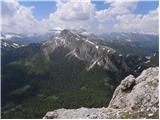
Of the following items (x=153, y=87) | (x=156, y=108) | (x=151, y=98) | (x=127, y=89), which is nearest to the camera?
(x=156, y=108)

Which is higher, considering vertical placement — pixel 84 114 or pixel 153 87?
pixel 153 87

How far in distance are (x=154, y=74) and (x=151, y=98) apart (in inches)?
380

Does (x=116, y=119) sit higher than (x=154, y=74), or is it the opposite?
A: (x=154, y=74)

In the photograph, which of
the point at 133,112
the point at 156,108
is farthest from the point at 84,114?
the point at 156,108

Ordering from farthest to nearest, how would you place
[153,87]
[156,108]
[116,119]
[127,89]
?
[127,89] < [153,87] < [156,108] < [116,119]

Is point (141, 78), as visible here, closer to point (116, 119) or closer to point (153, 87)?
point (153, 87)

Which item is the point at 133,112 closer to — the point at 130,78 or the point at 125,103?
the point at 125,103

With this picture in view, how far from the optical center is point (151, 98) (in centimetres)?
3734

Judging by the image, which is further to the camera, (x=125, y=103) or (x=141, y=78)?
(x=141, y=78)

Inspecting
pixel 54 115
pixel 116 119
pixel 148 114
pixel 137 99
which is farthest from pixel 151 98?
pixel 54 115

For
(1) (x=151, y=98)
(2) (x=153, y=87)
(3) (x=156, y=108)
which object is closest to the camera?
(3) (x=156, y=108)

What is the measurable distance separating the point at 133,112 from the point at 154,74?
41.7 feet

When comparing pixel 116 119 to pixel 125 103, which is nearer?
pixel 116 119

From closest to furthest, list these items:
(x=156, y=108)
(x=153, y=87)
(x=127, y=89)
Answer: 1. (x=156, y=108)
2. (x=153, y=87)
3. (x=127, y=89)
